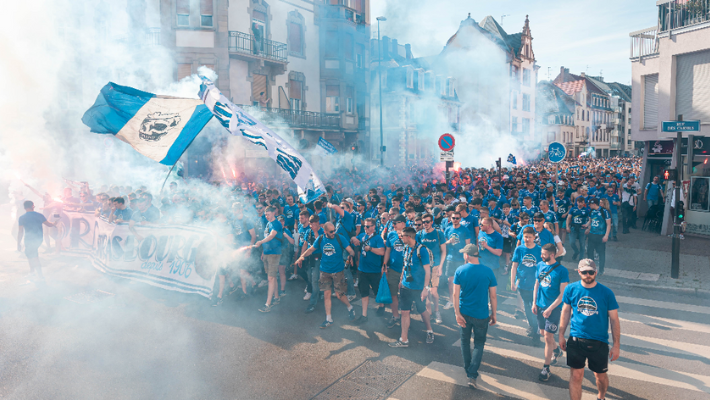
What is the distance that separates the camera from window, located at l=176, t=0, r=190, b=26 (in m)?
20.5

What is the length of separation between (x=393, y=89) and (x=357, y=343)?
31498mm

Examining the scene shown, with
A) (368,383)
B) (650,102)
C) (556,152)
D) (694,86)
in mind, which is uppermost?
(694,86)

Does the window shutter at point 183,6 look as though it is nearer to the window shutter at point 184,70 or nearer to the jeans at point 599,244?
the window shutter at point 184,70

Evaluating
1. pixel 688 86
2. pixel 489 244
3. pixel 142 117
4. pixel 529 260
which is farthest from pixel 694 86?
pixel 142 117

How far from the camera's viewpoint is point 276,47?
79.2 feet

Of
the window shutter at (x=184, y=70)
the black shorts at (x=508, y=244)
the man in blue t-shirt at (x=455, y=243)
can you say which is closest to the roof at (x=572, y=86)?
the window shutter at (x=184, y=70)

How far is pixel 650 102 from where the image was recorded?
16.3 meters

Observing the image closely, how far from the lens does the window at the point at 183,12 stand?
2048 cm

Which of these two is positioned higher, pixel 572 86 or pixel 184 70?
pixel 572 86

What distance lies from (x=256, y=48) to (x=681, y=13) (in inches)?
656

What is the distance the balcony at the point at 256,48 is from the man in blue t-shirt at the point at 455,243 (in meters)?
16.5

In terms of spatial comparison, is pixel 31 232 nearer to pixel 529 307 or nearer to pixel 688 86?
pixel 529 307

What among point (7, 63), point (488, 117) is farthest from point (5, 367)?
point (488, 117)

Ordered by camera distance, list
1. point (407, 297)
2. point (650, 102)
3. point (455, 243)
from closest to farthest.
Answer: point (407, 297) < point (455, 243) < point (650, 102)
